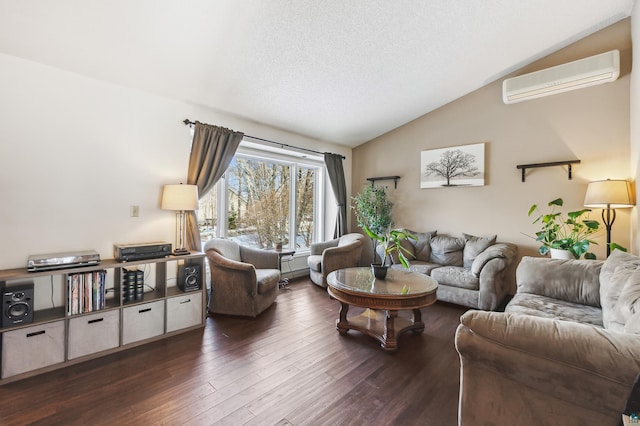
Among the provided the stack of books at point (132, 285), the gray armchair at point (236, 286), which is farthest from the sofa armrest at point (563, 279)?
the stack of books at point (132, 285)

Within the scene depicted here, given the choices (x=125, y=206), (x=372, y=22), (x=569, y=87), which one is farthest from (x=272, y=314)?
(x=569, y=87)

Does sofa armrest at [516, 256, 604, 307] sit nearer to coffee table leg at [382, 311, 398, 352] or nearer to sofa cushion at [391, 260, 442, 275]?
sofa cushion at [391, 260, 442, 275]

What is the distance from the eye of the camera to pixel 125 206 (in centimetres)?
287

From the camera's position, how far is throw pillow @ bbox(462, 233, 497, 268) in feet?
12.6

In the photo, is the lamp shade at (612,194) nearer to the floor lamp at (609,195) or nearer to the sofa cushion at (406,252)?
the floor lamp at (609,195)

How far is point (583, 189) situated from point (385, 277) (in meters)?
2.87

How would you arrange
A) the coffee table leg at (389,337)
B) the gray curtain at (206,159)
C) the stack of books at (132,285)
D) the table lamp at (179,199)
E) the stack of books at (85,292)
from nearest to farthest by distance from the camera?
the stack of books at (85,292) < the coffee table leg at (389,337) < the stack of books at (132,285) < the table lamp at (179,199) < the gray curtain at (206,159)

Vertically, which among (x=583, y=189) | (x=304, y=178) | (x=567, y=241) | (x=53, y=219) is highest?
(x=304, y=178)

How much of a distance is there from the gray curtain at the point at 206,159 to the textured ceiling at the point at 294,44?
35 centimetres

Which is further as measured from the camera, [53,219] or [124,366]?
[53,219]

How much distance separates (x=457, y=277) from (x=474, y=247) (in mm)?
647

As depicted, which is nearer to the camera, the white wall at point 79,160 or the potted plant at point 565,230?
the white wall at point 79,160

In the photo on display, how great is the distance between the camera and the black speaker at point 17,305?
2012 millimetres

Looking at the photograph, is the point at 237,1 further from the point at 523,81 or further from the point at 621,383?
the point at 523,81
